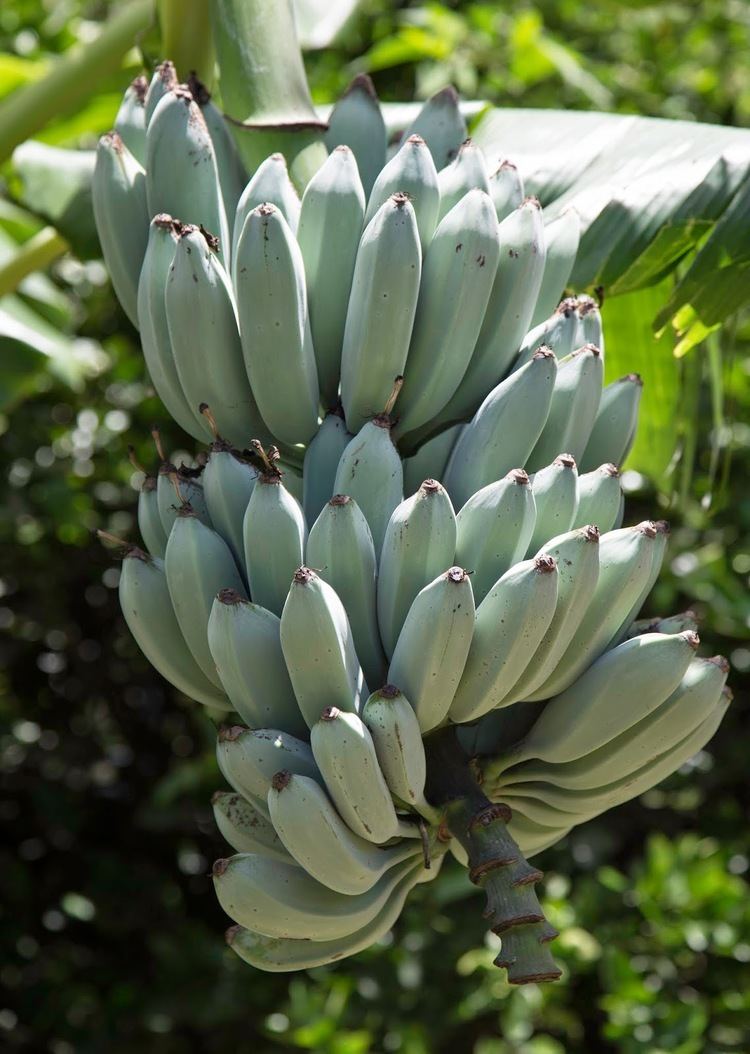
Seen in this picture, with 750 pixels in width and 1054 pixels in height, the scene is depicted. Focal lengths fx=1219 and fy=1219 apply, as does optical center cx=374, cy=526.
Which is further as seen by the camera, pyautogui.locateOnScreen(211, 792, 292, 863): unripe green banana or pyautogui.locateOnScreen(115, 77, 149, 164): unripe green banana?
pyautogui.locateOnScreen(115, 77, 149, 164): unripe green banana

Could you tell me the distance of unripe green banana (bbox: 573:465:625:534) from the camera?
83 centimetres

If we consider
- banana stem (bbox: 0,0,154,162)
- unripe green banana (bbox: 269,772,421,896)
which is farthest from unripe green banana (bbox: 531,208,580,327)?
banana stem (bbox: 0,0,154,162)

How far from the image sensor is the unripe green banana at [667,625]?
33.2 inches

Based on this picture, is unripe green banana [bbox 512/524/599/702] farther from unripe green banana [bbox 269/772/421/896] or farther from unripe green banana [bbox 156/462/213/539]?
unripe green banana [bbox 156/462/213/539]

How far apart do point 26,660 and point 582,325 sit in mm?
1861

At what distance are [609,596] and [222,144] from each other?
50 cm

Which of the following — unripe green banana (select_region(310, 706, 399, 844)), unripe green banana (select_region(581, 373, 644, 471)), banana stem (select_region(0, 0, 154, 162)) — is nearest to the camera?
unripe green banana (select_region(310, 706, 399, 844))

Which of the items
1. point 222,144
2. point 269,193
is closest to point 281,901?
point 269,193

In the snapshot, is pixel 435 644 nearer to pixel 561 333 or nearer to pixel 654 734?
pixel 654 734

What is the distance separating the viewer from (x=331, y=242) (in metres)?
0.87

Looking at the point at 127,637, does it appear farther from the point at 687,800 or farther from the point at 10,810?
the point at 687,800

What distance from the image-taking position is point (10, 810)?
242cm

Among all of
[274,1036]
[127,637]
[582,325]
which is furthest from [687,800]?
[582,325]

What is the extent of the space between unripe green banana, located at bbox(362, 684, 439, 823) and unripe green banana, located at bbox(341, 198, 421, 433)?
23cm
